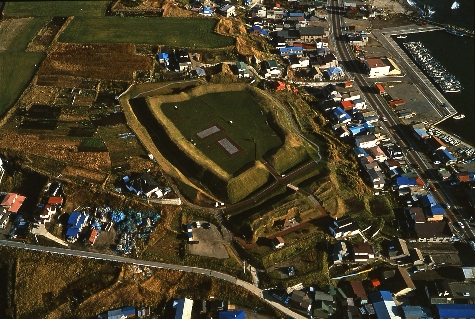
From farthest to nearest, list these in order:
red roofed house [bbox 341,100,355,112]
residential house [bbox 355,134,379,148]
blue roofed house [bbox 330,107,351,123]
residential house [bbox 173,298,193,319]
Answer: red roofed house [bbox 341,100,355,112] → blue roofed house [bbox 330,107,351,123] → residential house [bbox 355,134,379,148] → residential house [bbox 173,298,193,319]

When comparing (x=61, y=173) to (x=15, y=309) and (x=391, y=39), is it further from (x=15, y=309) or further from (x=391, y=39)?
(x=391, y=39)

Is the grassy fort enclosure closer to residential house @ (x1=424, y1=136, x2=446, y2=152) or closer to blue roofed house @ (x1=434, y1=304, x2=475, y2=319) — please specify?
residential house @ (x1=424, y1=136, x2=446, y2=152)

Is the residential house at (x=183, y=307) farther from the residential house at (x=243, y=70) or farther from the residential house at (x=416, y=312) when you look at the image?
the residential house at (x=243, y=70)

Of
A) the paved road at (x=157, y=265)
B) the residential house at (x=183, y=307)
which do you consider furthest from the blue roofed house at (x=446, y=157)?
the residential house at (x=183, y=307)

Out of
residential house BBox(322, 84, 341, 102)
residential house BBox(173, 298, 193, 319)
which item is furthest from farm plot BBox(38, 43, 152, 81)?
residential house BBox(173, 298, 193, 319)

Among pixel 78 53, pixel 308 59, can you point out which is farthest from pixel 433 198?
pixel 78 53

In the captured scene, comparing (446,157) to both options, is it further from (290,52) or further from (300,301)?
(290,52)
